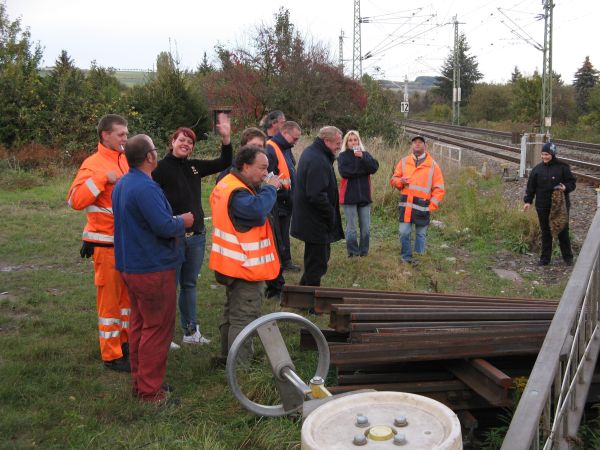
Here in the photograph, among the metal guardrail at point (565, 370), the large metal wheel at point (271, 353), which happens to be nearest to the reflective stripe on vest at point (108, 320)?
the large metal wheel at point (271, 353)

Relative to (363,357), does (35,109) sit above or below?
above

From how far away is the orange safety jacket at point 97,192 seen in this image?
4.95 metres

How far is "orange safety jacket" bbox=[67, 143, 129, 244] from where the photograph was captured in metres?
4.95

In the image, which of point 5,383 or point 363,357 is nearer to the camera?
point 363,357

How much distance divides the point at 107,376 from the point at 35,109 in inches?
662

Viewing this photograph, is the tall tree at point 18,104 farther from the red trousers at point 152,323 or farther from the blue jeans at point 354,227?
the red trousers at point 152,323

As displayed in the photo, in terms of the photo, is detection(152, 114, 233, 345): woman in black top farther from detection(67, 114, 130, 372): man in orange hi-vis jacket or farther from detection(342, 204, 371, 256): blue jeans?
detection(342, 204, 371, 256): blue jeans

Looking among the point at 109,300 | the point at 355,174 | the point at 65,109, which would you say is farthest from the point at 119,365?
the point at 65,109

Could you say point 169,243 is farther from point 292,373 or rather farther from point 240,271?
point 292,373

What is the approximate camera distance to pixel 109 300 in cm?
510

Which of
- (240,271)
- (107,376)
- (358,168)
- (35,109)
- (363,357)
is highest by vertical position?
(35,109)

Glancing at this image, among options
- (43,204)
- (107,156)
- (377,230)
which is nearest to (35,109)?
(43,204)

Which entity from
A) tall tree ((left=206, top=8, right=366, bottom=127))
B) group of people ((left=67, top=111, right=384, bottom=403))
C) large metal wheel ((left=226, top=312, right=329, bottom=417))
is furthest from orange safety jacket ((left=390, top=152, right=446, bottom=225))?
tall tree ((left=206, top=8, right=366, bottom=127))

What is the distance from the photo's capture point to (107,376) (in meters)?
5.04
